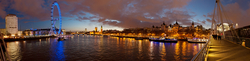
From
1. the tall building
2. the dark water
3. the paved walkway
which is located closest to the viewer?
the paved walkway

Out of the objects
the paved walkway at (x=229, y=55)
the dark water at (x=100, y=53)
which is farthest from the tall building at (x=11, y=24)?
the paved walkway at (x=229, y=55)

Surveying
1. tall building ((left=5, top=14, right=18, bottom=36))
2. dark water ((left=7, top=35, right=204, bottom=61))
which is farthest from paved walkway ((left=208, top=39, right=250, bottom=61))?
tall building ((left=5, top=14, right=18, bottom=36))

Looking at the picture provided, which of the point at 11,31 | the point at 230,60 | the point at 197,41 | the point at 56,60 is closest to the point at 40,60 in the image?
the point at 56,60

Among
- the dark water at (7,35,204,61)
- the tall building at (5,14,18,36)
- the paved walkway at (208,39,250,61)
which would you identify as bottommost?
the dark water at (7,35,204,61)

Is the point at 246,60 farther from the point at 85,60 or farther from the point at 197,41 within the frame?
the point at 197,41

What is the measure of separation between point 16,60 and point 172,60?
22.1 metres

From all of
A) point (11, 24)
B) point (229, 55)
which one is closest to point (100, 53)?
point (229, 55)

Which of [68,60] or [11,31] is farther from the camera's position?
[11,31]

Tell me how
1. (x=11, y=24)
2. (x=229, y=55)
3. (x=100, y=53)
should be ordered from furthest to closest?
(x=11, y=24) < (x=100, y=53) < (x=229, y=55)

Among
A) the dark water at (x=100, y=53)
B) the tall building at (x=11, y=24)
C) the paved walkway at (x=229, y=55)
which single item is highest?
the tall building at (x=11, y=24)

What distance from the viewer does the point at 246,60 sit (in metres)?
7.04

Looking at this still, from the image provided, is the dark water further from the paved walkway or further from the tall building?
the tall building

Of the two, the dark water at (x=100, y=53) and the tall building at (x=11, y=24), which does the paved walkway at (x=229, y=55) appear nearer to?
the dark water at (x=100, y=53)

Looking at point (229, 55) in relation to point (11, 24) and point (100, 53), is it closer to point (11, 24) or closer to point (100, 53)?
point (100, 53)
